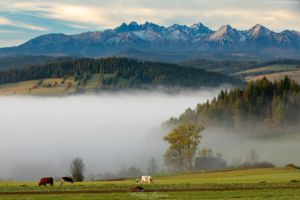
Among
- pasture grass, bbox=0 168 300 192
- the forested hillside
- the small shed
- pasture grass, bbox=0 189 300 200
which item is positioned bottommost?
the small shed

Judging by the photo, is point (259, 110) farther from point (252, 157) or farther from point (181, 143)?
point (181, 143)

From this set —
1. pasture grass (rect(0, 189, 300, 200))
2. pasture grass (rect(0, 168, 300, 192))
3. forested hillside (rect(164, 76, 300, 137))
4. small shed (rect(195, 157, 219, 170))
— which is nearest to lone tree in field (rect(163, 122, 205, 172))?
small shed (rect(195, 157, 219, 170))

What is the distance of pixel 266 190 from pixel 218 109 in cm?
11437

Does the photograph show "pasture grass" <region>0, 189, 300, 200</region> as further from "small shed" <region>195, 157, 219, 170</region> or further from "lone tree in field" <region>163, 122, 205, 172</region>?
"small shed" <region>195, 157, 219, 170</region>

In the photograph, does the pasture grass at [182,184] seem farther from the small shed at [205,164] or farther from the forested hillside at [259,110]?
the forested hillside at [259,110]

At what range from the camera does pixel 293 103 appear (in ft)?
417

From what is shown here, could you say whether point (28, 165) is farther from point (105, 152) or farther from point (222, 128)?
point (222, 128)

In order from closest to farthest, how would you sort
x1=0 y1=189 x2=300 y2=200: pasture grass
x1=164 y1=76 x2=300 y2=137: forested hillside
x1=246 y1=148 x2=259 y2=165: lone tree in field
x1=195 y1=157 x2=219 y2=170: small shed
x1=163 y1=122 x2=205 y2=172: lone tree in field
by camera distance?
x1=0 y1=189 x2=300 y2=200: pasture grass → x1=163 y1=122 x2=205 y2=172: lone tree in field → x1=195 y1=157 x2=219 y2=170: small shed → x1=246 y1=148 x2=259 y2=165: lone tree in field → x1=164 y1=76 x2=300 y2=137: forested hillside

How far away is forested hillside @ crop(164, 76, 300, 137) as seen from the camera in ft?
419

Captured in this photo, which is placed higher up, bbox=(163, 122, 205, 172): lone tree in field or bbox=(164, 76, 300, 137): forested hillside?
bbox=(164, 76, 300, 137): forested hillside

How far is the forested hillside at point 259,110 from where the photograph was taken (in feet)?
419

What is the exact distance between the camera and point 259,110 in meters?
136

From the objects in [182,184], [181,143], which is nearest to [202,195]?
[182,184]

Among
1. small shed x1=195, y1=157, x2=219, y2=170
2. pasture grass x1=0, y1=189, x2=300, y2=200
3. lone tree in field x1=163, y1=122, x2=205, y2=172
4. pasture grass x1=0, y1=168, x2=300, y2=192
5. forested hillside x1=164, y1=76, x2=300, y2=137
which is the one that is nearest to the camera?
pasture grass x1=0, y1=189, x2=300, y2=200
